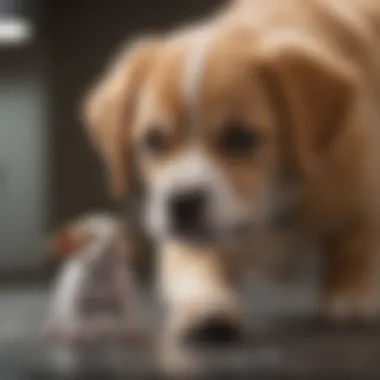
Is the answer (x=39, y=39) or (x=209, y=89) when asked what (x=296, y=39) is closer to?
(x=209, y=89)

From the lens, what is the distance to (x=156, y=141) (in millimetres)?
984

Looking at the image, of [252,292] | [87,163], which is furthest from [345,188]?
[87,163]

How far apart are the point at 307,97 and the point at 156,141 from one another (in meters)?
0.13

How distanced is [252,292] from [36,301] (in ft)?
0.65

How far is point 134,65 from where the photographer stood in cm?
102

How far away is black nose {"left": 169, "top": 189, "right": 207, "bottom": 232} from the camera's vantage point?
3.08 feet

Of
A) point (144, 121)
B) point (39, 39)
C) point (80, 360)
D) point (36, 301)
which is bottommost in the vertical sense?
point (80, 360)

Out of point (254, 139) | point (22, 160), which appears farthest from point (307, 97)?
point (22, 160)

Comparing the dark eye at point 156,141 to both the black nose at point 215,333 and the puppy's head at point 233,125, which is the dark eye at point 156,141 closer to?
the puppy's head at point 233,125

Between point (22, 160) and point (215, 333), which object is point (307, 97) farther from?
point (22, 160)

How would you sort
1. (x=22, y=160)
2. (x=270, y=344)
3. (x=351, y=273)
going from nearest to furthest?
(x=270, y=344), (x=351, y=273), (x=22, y=160)

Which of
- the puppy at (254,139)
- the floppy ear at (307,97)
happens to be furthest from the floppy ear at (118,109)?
the floppy ear at (307,97)

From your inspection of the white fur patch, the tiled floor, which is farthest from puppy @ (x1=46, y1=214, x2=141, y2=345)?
the white fur patch

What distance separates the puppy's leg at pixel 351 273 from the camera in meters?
0.98
